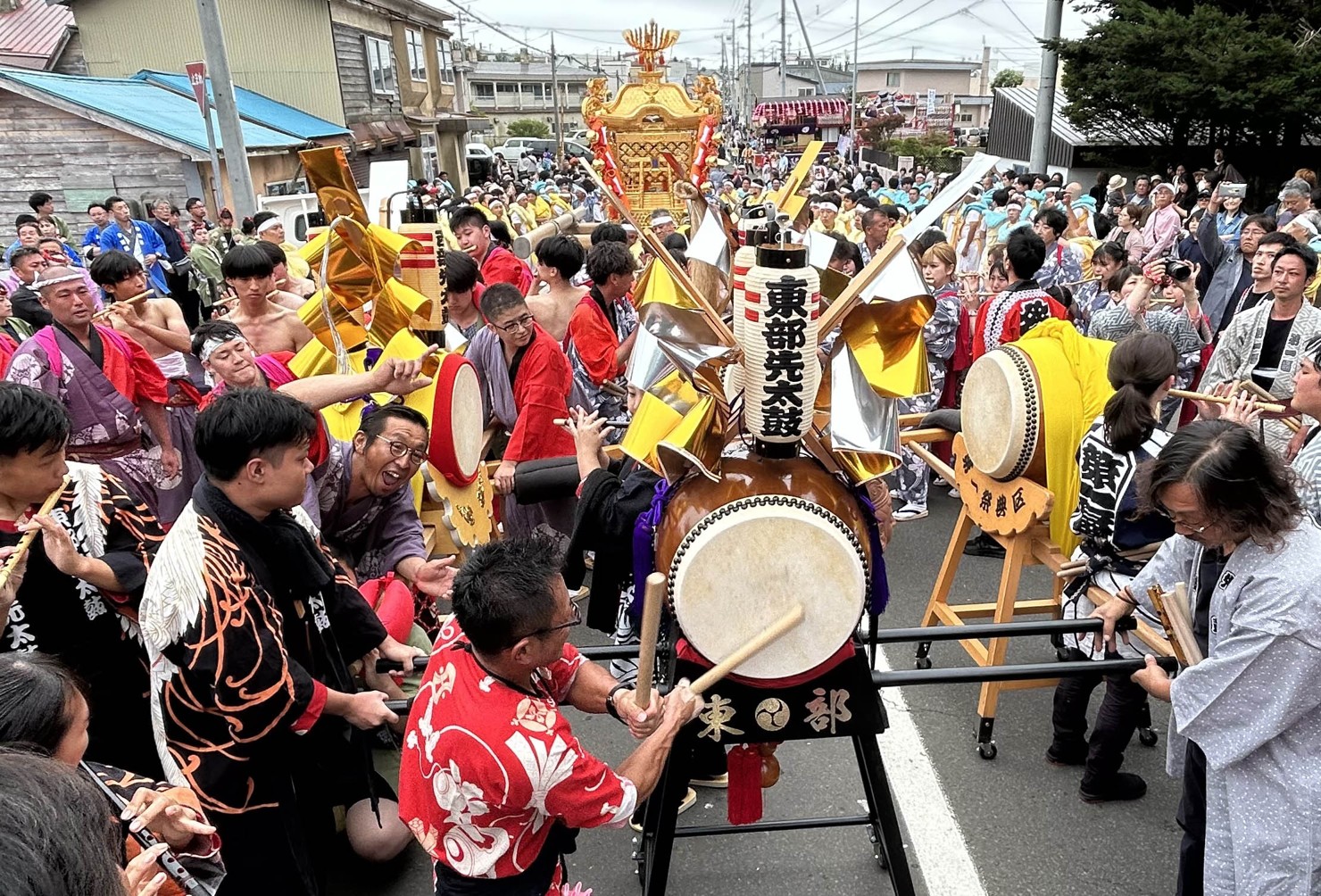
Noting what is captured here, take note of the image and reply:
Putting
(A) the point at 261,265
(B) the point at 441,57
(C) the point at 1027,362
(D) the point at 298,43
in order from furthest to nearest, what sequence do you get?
(B) the point at 441,57, (D) the point at 298,43, (A) the point at 261,265, (C) the point at 1027,362

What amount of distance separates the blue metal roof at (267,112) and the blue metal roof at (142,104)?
0.48 m

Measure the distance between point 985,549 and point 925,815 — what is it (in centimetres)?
240

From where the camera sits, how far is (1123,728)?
287 centimetres

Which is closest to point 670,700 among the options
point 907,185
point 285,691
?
point 285,691

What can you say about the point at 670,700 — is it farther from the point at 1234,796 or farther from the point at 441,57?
the point at 441,57

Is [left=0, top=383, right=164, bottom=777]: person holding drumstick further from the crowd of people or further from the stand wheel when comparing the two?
the stand wheel

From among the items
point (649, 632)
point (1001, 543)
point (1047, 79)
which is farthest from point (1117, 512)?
point (1047, 79)

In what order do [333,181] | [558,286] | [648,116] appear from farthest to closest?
1. [648,116]
2. [558,286]
3. [333,181]

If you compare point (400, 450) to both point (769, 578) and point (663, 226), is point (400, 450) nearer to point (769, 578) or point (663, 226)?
point (769, 578)

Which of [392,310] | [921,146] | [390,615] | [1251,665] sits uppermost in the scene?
[921,146]

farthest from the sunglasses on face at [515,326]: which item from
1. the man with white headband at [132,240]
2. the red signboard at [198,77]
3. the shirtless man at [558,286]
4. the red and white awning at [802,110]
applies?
the red and white awning at [802,110]

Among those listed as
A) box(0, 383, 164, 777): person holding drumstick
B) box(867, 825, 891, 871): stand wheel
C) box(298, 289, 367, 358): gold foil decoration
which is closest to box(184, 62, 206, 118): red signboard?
Answer: box(298, 289, 367, 358): gold foil decoration

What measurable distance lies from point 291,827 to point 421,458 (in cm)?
121

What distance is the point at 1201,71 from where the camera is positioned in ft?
44.9
